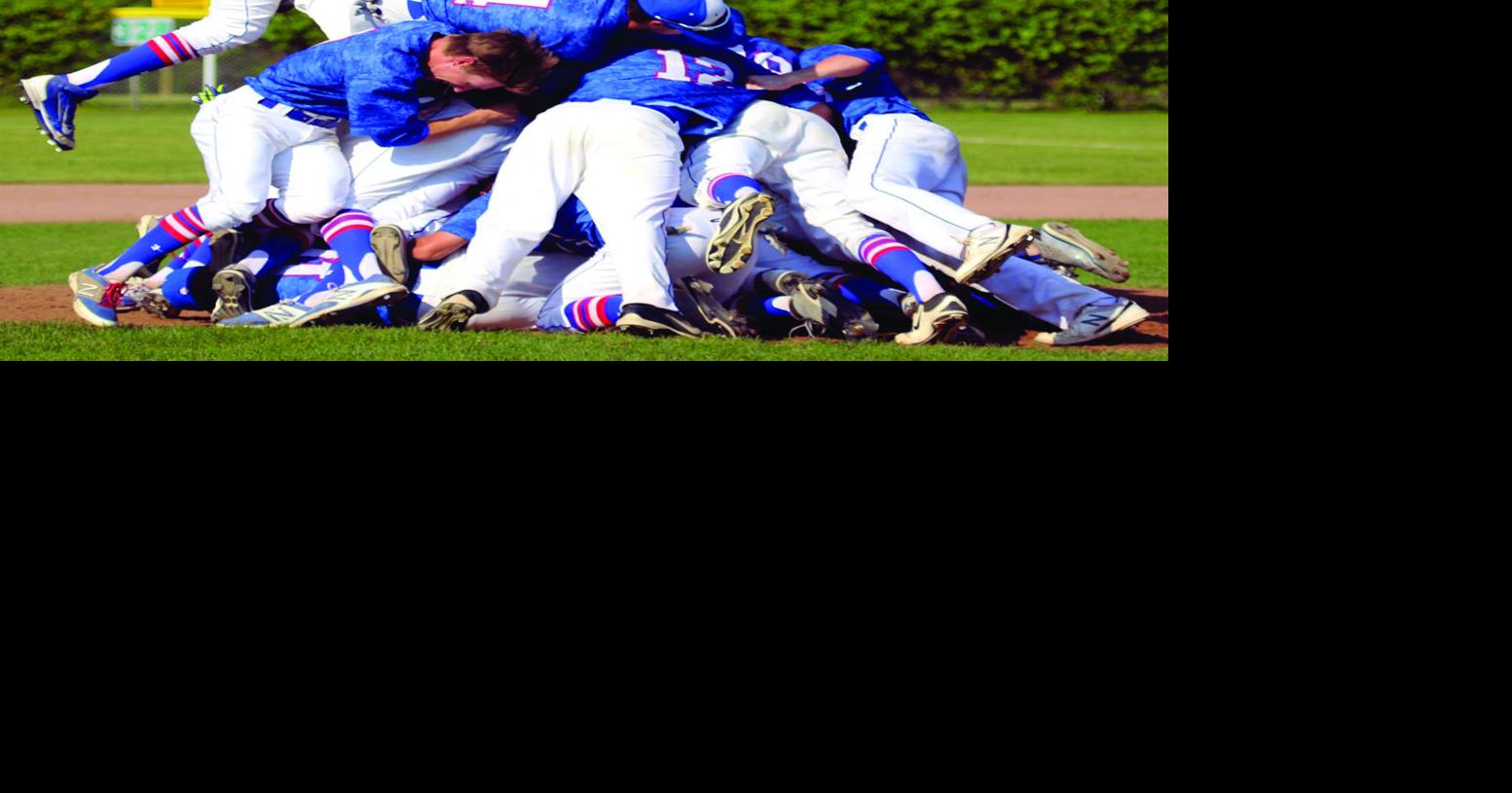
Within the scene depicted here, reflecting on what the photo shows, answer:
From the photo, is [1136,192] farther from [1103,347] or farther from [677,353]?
[677,353]

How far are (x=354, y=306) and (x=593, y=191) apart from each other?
2.84 ft

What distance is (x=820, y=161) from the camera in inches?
237

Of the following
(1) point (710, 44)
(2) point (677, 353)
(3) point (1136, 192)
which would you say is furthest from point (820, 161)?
(3) point (1136, 192)

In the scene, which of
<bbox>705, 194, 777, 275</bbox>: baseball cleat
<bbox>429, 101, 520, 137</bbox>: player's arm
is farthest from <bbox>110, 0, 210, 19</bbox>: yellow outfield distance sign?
<bbox>705, 194, 777, 275</bbox>: baseball cleat

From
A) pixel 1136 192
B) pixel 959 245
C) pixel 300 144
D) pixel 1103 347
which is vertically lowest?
pixel 1136 192

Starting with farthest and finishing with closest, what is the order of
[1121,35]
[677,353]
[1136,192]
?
[1121,35]
[1136,192]
[677,353]

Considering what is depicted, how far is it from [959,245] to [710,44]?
1207 millimetres

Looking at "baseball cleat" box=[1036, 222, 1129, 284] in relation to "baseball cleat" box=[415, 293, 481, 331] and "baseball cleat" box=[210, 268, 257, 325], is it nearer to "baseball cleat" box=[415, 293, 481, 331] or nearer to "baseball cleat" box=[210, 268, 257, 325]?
"baseball cleat" box=[415, 293, 481, 331]

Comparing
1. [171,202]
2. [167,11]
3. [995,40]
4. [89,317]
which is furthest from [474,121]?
[995,40]

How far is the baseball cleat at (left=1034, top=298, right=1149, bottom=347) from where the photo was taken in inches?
225

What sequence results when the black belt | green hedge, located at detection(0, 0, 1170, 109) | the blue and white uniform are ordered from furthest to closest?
green hedge, located at detection(0, 0, 1170, 109)
the black belt
the blue and white uniform

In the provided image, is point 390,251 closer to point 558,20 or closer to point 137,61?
point 558,20

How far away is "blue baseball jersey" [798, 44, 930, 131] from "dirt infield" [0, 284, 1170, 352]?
3.34 ft

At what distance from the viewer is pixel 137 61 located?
6.17 metres
